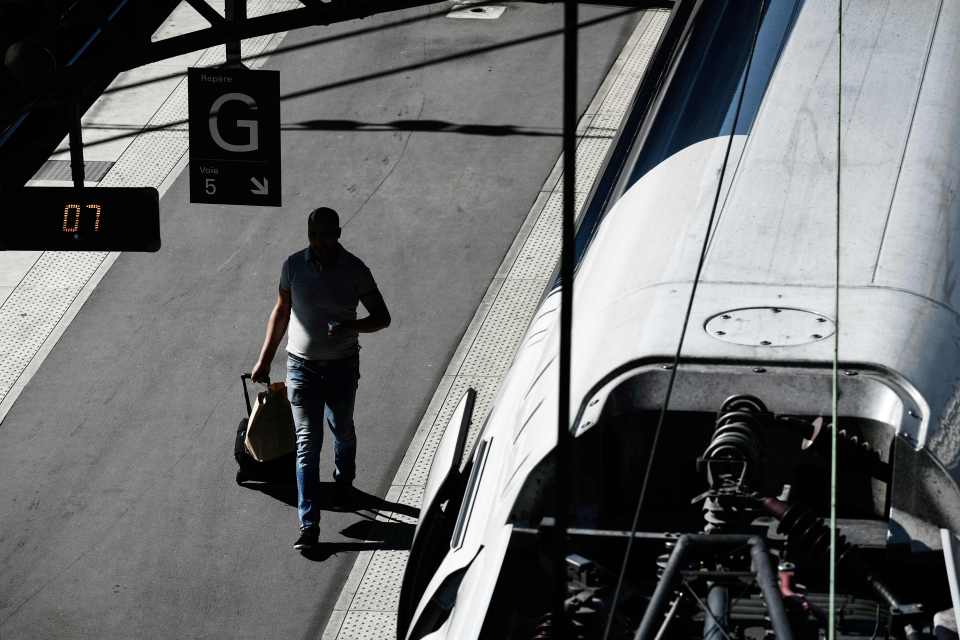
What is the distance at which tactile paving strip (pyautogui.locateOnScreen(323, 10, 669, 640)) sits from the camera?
7.53 meters

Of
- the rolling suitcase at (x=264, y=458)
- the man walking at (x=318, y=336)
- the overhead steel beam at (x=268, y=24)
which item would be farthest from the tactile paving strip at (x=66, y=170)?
the man walking at (x=318, y=336)

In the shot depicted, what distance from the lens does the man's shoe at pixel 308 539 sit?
25.8ft

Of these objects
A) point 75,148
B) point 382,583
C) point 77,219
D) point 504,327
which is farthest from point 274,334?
point 504,327

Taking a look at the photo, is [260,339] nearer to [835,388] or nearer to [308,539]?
[308,539]

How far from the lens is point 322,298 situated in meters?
7.64

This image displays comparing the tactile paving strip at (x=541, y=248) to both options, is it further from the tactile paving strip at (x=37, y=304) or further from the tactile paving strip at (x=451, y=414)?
the tactile paving strip at (x=37, y=304)

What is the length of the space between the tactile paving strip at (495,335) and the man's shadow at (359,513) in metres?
0.10

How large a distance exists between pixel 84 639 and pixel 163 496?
4.09ft

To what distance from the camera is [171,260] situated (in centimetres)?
1099

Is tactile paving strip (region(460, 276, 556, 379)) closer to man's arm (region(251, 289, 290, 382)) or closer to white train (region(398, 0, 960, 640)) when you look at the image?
man's arm (region(251, 289, 290, 382))

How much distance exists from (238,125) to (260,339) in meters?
1.66

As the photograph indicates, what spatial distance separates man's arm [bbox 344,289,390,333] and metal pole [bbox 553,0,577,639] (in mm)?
4828

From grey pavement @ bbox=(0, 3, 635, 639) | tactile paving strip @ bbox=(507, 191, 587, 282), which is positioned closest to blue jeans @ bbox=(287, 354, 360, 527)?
grey pavement @ bbox=(0, 3, 635, 639)

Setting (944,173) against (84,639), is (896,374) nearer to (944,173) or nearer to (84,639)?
(944,173)
